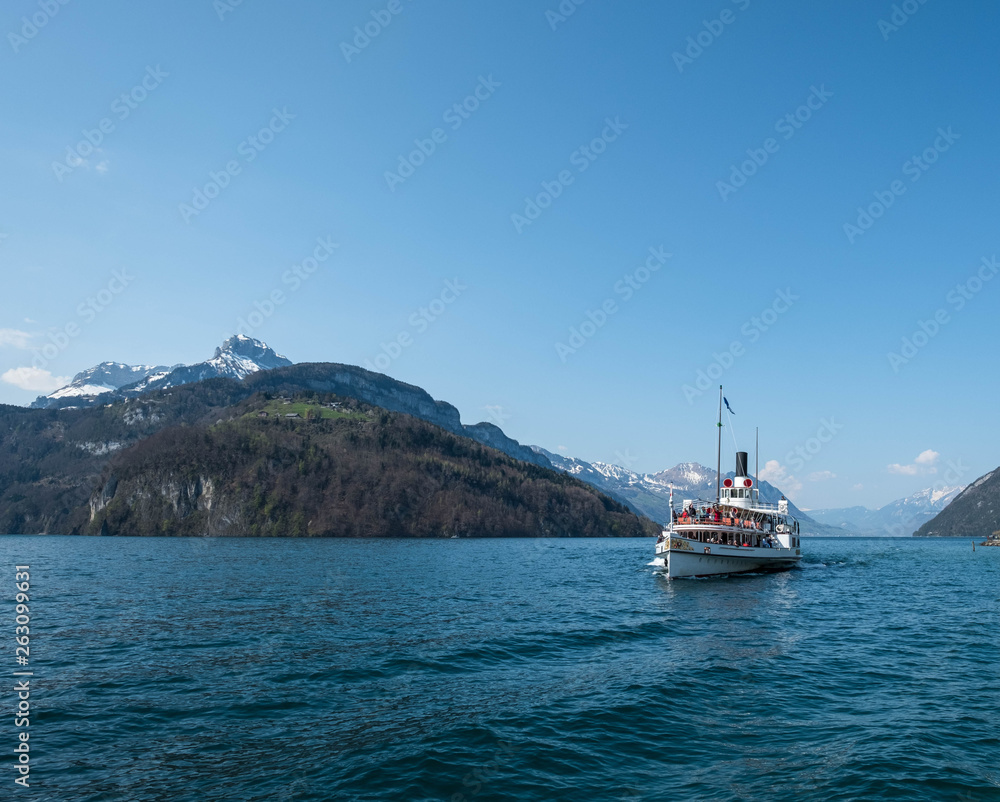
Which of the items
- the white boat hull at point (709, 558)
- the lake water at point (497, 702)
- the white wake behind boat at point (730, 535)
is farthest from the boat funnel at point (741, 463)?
the lake water at point (497, 702)

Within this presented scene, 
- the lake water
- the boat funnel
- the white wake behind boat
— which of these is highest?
the boat funnel

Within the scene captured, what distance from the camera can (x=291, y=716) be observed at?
20.0m

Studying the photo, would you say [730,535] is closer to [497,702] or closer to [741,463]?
[741,463]

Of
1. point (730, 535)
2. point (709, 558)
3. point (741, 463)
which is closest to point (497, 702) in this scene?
point (709, 558)

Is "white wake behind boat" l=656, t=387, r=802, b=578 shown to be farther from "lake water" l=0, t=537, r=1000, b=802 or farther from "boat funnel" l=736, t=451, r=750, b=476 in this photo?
"lake water" l=0, t=537, r=1000, b=802

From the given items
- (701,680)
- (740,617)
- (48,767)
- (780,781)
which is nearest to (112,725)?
(48,767)

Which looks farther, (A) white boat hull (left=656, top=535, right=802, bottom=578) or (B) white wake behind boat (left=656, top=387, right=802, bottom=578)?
(B) white wake behind boat (left=656, top=387, right=802, bottom=578)

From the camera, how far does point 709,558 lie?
68.1 meters

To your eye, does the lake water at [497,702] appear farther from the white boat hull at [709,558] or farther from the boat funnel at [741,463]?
the boat funnel at [741,463]

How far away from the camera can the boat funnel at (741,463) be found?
8694 cm

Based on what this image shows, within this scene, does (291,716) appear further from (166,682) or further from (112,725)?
(166,682)

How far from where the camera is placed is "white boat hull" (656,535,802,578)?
213 ft

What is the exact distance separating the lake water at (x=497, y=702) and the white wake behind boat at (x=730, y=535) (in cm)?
1997

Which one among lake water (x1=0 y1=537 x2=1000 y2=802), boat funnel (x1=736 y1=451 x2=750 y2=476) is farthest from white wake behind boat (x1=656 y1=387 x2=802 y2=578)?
lake water (x1=0 y1=537 x2=1000 y2=802)
